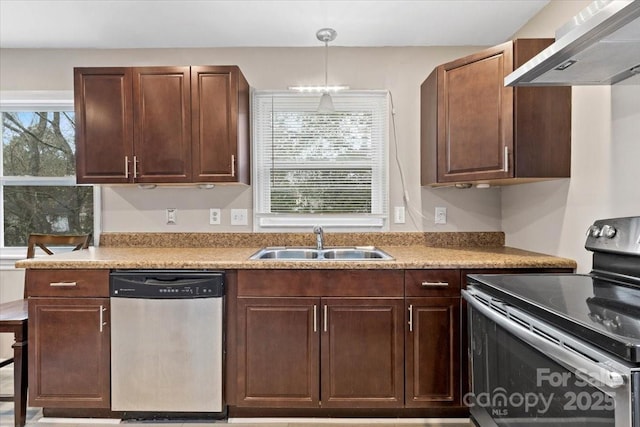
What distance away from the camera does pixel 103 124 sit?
2.40 m

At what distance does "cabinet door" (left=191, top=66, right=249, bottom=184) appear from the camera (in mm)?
2375

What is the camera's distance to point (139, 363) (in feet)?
6.75

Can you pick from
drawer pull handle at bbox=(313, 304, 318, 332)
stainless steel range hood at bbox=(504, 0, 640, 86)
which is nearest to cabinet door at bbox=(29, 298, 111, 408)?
drawer pull handle at bbox=(313, 304, 318, 332)

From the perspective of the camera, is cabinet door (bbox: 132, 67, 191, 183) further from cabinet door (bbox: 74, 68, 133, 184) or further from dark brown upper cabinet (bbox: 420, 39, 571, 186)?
dark brown upper cabinet (bbox: 420, 39, 571, 186)

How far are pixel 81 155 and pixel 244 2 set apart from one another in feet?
4.44

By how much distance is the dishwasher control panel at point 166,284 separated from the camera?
2.04 meters

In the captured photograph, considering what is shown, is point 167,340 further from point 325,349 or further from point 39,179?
point 39,179

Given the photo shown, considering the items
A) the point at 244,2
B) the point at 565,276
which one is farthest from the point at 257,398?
the point at 244,2

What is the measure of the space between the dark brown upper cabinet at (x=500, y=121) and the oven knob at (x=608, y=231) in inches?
20.5

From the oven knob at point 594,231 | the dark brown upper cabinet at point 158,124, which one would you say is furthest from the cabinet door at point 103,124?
the oven knob at point 594,231

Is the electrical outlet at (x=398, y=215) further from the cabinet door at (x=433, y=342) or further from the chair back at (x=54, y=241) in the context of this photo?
the chair back at (x=54, y=241)

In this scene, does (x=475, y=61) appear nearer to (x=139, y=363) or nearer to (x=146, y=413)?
(x=139, y=363)

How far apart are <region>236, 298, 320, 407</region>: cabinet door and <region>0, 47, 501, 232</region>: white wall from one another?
865mm

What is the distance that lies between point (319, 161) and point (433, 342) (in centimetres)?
142
